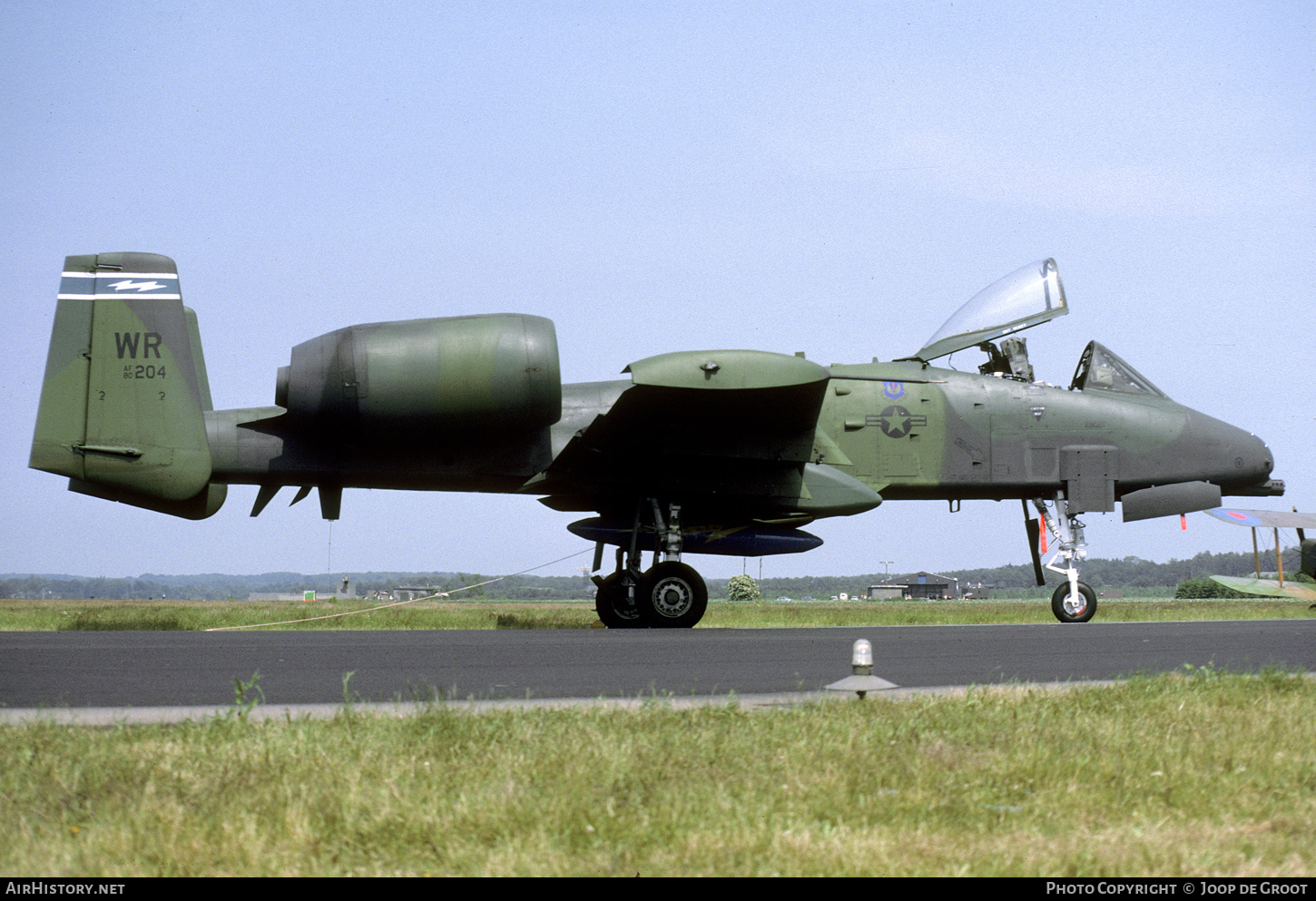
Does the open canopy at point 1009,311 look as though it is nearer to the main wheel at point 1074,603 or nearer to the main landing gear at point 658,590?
the main wheel at point 1074,603

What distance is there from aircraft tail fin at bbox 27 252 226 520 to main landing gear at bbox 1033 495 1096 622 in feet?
41.9

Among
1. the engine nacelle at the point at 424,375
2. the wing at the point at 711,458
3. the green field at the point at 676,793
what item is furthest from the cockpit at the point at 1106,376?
the green field at the point at 676,793

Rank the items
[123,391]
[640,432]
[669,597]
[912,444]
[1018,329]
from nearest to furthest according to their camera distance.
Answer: [123,391] < [640,432] < [669,597] < [912,444] < [1018,329]

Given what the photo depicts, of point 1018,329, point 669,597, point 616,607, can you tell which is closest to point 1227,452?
point 1018,329

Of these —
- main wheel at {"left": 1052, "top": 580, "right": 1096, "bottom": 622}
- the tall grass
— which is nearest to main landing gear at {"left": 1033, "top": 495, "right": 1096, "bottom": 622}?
main wheel at {"left": 1052, "top": 580, "right": 1096, "bottom": 622}

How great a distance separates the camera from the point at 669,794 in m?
4.23

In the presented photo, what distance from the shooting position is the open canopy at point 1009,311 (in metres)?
17.0

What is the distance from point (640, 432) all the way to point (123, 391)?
675 centimetres

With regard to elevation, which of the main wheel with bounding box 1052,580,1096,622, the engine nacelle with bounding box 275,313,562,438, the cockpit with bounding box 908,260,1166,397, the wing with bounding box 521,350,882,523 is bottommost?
the main wheel with bounding box 1052,580,1096,622

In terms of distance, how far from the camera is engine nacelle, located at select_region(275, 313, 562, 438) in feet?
43.7

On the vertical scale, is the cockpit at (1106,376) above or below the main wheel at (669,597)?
above

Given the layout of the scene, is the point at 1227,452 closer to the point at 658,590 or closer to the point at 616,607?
the point at 658,590

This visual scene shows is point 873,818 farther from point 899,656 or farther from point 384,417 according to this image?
point 384,417

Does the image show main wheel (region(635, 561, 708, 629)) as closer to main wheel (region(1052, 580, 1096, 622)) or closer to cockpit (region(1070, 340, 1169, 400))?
main wheel (region(1052, 580, 1096, 622))
